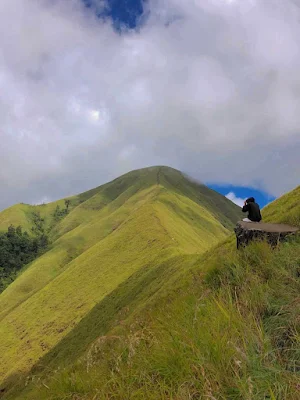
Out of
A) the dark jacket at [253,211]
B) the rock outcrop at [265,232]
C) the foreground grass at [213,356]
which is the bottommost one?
the foreground grass at [213,356]

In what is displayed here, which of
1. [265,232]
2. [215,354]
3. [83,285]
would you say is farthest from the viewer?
[83,285]

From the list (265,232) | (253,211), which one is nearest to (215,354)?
(265,232)

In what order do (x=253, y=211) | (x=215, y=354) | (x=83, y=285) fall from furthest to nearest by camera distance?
(x=83, y=285) < (x=253, y=211) < (x=215, y=354)

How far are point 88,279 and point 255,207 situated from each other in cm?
7959

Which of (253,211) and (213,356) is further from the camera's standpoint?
(253,211)

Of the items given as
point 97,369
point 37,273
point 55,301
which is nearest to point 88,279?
point 55,301

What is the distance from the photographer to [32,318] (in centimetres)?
8844

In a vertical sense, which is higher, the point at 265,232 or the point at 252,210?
the point at 252,210

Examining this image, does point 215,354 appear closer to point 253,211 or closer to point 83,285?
point 253,211

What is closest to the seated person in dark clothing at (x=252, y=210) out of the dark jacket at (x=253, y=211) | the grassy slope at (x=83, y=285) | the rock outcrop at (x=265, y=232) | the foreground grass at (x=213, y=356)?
the dark jacket at (x=253, y=211)

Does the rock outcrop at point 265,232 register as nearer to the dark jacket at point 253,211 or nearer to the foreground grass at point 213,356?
the dark jacket at point 253,211

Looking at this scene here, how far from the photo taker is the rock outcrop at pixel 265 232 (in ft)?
33.4

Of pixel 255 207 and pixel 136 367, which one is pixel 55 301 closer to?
pixel 255 207

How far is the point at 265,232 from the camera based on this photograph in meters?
10.8
